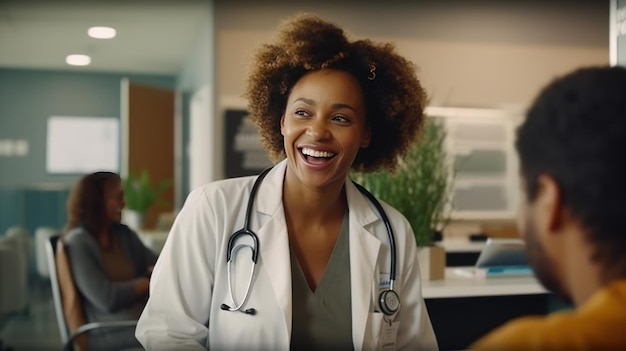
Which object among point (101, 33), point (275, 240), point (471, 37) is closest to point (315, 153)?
point (275, 240)

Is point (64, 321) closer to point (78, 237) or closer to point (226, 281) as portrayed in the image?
point (78, 237)

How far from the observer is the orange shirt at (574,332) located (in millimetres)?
392

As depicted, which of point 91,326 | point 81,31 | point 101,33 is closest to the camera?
point 91,326

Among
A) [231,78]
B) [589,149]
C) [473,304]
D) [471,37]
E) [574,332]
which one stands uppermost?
[471,37]

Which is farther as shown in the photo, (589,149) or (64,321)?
(64,321)

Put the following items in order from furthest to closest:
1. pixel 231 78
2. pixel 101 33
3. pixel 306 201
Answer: pixel 231 78
pixel 101 33
pixel 306 201

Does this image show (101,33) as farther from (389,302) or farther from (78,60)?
(389,302)

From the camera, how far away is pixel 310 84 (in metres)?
0.91

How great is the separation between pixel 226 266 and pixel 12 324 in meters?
0.99

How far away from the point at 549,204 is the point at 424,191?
1.06 meters

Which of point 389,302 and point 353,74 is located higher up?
point 353,74

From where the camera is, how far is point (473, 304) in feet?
5.10

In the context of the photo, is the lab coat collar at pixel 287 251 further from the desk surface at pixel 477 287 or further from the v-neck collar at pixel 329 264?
the desk surface at pixel 477 287

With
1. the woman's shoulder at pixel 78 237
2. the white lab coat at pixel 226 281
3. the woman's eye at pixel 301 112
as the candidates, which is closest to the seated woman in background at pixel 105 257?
the woman's shoulder at pixel 78 237
